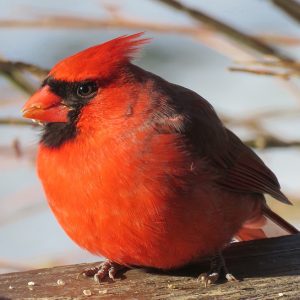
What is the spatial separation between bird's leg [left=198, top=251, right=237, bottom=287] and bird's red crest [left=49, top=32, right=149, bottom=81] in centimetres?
73

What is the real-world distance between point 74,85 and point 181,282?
744 millimetres

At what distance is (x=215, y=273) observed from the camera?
11.9ft

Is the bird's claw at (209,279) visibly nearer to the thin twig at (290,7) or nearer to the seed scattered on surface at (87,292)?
the seed scattered on surface at (87,292)

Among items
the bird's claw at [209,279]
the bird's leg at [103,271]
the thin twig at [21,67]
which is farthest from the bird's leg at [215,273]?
the thin twig at [21,67]

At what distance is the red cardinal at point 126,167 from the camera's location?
351 cm

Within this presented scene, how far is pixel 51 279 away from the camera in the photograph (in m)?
3.67

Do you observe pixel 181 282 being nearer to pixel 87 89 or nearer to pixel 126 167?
pixel 126 167

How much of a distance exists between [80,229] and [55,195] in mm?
141

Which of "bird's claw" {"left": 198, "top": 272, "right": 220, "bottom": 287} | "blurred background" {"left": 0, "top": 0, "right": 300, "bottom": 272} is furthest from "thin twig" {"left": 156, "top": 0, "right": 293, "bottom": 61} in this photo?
"bird's claw" {"left": 198, "top": 272, "right": 220, "bottom": 287}

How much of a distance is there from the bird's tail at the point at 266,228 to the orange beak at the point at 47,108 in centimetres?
91

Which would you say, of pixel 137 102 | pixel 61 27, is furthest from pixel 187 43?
pixel 137 102

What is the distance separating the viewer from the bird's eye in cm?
365

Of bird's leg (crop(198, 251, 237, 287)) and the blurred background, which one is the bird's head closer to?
the blurred background

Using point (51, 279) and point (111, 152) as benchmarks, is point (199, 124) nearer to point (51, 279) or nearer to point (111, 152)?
point (111, 152)
